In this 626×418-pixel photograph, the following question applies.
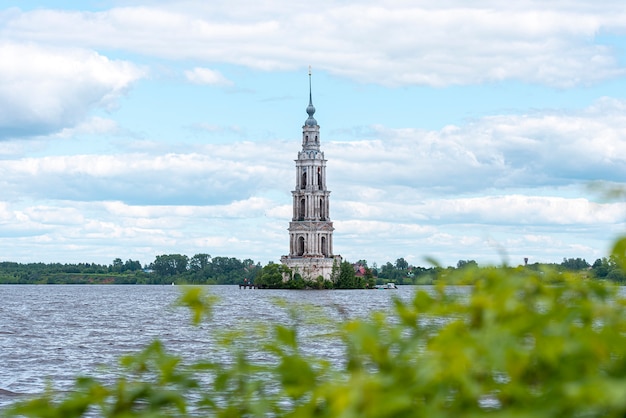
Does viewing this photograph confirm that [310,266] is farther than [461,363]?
Yes

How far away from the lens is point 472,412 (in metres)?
3.61

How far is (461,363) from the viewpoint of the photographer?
3.46m

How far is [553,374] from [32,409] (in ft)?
6.39

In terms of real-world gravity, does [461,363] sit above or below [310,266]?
below

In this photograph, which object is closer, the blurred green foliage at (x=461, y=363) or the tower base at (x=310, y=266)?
the blurred green foliage at (x=461, y=363)

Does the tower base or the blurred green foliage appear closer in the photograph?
the blurred green foliage

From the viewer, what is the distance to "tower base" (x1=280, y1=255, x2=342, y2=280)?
7707 inches

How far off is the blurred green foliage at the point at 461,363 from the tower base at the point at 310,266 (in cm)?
19111

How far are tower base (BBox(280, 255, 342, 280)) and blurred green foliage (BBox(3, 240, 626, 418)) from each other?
191109 mm

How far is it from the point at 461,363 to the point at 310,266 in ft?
632

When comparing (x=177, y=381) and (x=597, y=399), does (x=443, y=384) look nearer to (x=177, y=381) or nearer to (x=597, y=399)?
(x=597, y=399)

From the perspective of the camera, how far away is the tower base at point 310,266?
19575cm

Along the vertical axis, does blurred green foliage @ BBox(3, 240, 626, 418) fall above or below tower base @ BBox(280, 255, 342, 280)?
below

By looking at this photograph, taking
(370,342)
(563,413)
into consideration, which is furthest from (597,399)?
(370,342)
